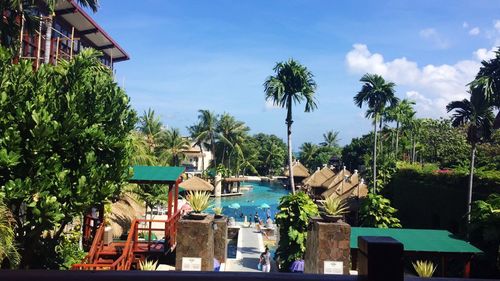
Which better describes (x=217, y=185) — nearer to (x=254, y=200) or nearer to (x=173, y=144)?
(x=254, y=200)

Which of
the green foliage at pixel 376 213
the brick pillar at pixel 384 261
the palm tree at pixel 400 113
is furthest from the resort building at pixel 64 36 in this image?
the palm tree at pixel 400 113

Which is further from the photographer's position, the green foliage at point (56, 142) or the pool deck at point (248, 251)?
the pool deck at point (248, 251)

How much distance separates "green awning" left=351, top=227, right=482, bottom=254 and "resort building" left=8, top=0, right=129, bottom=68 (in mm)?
14209

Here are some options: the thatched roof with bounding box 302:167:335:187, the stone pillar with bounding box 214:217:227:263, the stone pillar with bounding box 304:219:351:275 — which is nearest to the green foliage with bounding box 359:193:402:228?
the stone pillar with bounding box 214:217:227:263

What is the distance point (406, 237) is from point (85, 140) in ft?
32.9

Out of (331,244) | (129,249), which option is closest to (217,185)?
(129,249)

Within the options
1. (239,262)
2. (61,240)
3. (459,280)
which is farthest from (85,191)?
(239,262)

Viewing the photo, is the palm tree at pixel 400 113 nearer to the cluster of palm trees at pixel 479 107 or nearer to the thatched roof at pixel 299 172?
the thatched roof at pixel 299 172

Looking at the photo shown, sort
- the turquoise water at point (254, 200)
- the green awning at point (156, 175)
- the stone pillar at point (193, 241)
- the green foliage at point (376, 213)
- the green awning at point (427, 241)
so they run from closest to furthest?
the stone pillar at point (193, 241) → the green awning at point (427, 241) → the green awning at point (156, 175) → the green foliage at point (376, 213) → the turquoise water at point (254, 200)

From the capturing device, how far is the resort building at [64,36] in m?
18.7

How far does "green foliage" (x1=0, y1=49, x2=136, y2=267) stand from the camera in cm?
798

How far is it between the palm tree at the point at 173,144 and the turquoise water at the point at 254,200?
6.70 m

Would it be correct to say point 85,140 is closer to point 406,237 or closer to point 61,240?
point 61,240

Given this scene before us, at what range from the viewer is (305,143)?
7669 centimetres
